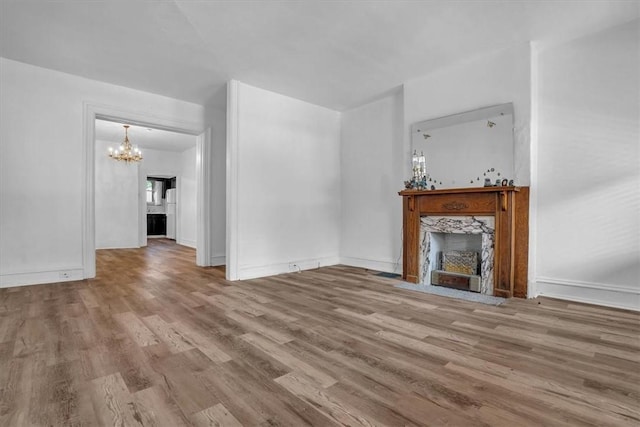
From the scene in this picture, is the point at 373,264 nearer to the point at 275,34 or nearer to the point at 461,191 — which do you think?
the point at 461,191

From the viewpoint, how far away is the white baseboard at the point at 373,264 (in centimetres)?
479

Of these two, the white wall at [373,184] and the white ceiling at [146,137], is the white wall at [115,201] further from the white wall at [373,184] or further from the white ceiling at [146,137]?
the white wall at [373,184]

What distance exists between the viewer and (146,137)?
789 cm

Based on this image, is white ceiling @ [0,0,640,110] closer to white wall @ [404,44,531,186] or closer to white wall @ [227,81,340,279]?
white wall @ [404,44,531,186]

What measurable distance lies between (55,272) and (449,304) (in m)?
4.78

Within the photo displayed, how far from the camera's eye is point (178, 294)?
349cm

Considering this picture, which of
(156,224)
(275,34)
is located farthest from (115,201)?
(275,34)

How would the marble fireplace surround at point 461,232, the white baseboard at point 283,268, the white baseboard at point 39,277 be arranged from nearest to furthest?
the marble fireplace surround at point 461,232
the white baseboard at point 39,277
the white baseboard at point 283,268

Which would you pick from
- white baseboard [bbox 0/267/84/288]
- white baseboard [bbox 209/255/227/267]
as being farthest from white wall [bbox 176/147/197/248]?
white baseboard [bbox 0/267/84/288]

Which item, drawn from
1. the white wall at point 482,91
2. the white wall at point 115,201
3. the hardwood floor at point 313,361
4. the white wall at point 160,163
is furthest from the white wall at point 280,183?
the white wall at point 160,163

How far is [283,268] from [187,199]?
609 centimetres

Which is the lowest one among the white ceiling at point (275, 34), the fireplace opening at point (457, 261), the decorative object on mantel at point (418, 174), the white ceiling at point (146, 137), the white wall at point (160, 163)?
the fireplace opening at point (457, 261)

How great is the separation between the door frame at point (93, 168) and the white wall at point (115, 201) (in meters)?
4.18

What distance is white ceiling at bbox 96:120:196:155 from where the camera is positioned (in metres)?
7.03
